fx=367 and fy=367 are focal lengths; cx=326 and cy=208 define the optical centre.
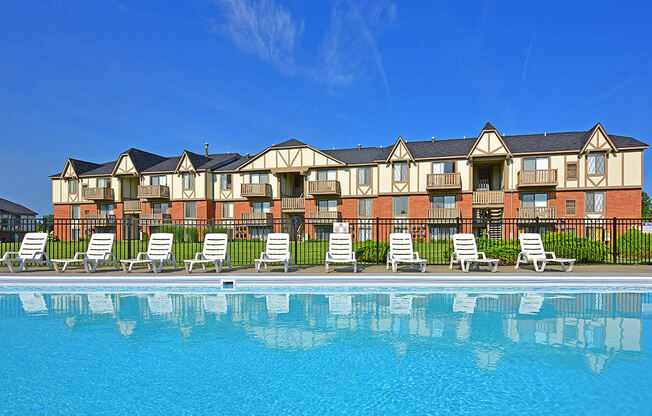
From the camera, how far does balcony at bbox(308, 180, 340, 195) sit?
31.3 meters

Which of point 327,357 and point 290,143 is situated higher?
point 290,143

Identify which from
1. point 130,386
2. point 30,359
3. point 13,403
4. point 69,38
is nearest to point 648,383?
point 130,386

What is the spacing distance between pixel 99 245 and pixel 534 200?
2858 centimetres

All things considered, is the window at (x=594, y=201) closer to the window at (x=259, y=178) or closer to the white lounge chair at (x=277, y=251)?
the window at (x=259, y=178)

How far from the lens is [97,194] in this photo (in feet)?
117

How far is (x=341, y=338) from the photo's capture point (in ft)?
18.1

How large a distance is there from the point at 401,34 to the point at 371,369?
19.8 m

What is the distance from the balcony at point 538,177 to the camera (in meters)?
27.0

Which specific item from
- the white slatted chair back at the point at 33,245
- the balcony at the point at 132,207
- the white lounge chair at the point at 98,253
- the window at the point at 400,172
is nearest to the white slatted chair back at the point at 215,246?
the white lounge chair at the point at 98,253

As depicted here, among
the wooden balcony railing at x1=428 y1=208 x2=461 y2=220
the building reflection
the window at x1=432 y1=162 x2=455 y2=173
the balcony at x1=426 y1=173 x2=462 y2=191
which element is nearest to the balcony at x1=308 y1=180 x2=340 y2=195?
the balcony at x1=426 y1=173 x2=462 y2=191

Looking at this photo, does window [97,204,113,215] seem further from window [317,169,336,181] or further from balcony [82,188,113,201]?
window [317,169,336,181]

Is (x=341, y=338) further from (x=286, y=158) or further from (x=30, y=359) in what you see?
(x=286, y=158)

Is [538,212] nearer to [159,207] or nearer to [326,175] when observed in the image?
[326,175]

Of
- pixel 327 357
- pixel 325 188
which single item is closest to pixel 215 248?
pixel 327 357
